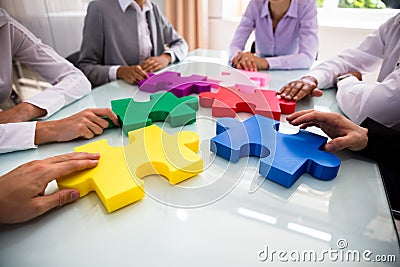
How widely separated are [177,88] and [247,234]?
0.58 metres

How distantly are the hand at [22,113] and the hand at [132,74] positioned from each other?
36 cm

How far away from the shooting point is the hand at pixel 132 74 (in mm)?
1048

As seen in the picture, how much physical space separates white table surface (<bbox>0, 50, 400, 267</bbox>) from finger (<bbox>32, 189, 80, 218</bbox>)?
17 millimetres

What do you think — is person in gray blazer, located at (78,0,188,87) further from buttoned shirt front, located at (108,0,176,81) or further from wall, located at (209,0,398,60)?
wall, located at (209,0,398,60)

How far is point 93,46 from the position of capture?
128 centimetres

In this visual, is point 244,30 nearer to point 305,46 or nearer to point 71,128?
point 305,46

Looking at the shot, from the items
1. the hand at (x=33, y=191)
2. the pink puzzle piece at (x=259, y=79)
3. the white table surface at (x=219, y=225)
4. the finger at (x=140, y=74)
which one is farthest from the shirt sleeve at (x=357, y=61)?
the hand at (x=33, y=191)

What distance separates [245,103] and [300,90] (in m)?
0.23

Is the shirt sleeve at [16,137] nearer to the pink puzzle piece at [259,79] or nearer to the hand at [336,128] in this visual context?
the hand at [336,128]

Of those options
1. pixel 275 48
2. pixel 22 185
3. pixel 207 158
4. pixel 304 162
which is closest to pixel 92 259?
pixel 22 185

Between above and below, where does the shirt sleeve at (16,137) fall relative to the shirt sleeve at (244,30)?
below

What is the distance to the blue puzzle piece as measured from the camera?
0.53 m


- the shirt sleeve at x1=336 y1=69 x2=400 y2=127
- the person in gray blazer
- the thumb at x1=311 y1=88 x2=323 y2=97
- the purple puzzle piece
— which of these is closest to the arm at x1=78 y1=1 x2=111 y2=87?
the person in gray blazer

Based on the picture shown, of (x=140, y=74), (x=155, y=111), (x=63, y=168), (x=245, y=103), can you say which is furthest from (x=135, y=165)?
(x=140, y=74)
